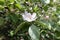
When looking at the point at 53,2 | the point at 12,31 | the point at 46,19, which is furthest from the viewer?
the point at 53,2

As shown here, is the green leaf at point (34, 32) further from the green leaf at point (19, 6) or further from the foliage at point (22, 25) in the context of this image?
the green leaf at point (19, 6)

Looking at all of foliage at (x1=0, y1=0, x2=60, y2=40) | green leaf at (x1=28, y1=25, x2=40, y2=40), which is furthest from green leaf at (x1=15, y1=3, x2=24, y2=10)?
green leaf at (x1=28, y1=25, x2=40, y2=40)

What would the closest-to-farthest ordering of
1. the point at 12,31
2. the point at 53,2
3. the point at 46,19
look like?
the point at 12,31, the point at 46,19, the point at 53,2

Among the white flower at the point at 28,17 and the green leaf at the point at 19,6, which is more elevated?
the green leaf at the point at 19,6

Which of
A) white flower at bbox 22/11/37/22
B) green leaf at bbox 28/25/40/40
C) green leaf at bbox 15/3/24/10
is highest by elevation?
green leaf at bbox 15/3/24/10

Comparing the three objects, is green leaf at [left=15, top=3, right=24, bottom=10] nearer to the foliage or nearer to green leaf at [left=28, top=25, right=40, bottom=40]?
the foliage

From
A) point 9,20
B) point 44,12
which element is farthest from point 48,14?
point 9,20

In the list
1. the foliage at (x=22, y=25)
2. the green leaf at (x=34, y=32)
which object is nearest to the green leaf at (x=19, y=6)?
the foliage at (x=22, y=25)

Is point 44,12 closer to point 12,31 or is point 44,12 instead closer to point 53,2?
point 53,2
